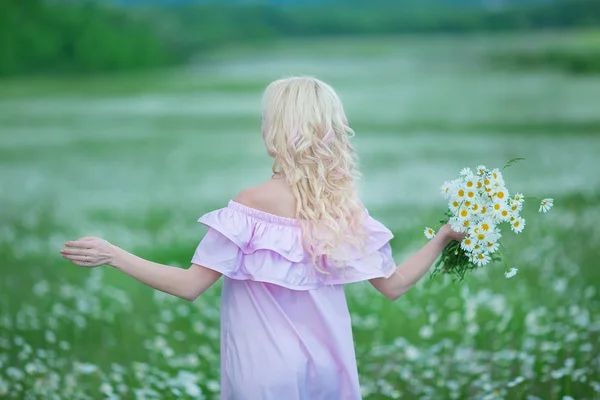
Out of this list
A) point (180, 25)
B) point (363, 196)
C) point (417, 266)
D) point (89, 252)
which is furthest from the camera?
point (180, 25)

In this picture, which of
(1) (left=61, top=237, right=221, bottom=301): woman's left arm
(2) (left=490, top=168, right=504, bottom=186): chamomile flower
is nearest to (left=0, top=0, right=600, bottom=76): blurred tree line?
(2) (left=490, top=168, right=504, bottom=186): chamomile flower

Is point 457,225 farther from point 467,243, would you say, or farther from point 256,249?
point 256,249

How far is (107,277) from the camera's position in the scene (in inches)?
266

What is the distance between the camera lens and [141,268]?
3.05 metres

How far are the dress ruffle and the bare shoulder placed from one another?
0.7 inches

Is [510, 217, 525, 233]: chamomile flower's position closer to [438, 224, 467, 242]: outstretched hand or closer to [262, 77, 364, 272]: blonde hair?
[438, 224, 467, 242]: outstretched hand

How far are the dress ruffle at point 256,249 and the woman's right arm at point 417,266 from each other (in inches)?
7.6

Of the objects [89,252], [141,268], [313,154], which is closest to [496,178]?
[313,154]

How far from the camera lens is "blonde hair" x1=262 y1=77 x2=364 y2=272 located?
119 inches

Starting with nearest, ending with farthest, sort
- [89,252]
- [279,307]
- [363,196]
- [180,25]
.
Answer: [89,252], [279,307], [363,196], [180,25]

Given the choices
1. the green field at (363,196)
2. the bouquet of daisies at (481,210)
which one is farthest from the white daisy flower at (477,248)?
the green field at (363,196)

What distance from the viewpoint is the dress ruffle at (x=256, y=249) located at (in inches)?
120

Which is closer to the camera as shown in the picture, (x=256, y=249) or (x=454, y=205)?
(x=256, y=249)

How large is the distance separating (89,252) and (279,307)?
62 centimetres
